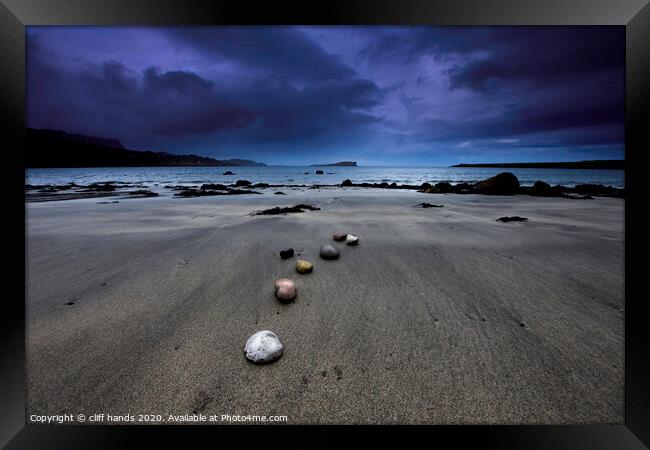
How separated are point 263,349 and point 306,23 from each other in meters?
1.68

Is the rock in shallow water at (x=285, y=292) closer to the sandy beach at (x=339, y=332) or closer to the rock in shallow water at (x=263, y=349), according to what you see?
the sandy beach at (x=339, y=332)

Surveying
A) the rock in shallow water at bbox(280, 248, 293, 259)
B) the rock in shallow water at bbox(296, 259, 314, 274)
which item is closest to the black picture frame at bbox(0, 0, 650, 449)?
the rock in shallow water at bbox(296, 259, 314, 274)

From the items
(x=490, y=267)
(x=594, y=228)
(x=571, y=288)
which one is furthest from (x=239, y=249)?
(x=594, y=228)

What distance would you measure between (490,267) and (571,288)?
0.55 meters

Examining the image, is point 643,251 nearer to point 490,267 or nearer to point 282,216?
point 490,267

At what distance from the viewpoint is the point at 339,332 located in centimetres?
152

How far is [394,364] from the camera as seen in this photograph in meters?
1.30

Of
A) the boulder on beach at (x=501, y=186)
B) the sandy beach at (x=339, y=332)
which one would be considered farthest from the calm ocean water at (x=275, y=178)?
the sandy beach at (x=339, y=332)

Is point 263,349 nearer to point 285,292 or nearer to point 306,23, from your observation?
point 285,292

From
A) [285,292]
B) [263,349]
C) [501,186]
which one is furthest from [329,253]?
[501,186]

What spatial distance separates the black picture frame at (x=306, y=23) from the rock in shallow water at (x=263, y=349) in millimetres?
273

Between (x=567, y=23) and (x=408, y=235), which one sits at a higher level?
(x=567, y=23)

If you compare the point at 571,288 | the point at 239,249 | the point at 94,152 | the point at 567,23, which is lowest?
the point at 571,288

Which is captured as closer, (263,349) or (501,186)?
(263,349)
